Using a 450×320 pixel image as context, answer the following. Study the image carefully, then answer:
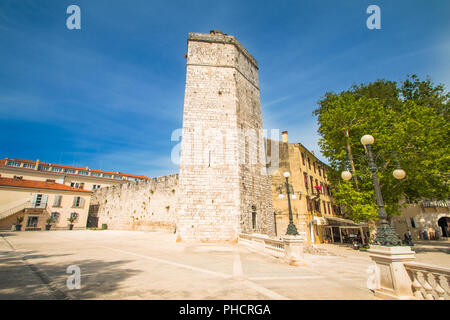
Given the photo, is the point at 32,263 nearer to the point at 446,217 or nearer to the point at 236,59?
the point at 236,59

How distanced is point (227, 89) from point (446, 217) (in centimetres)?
3378

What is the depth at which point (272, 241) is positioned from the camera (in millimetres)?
10094

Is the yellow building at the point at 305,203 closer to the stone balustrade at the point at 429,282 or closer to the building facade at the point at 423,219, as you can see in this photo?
the building facade at the point at 423,219

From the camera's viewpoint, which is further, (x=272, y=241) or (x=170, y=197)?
(x=170, y=197)

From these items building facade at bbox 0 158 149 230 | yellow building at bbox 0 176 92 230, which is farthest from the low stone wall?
yellow building at bbox 0 176 92 230

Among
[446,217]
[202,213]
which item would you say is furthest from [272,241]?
[446,217]

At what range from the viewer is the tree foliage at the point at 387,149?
1389 cm

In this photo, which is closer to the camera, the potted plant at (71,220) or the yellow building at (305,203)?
the yellow building at (305,203)

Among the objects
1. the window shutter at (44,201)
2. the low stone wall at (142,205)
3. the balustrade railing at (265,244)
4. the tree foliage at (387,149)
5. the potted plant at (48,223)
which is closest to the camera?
the balustrade railing at (265,244)

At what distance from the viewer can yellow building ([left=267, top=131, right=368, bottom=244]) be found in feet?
69.3

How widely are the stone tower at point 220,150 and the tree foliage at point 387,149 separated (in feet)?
19.8

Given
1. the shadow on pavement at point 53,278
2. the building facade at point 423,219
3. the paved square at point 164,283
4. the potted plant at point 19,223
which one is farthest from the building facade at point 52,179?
the building facade at point 423,219

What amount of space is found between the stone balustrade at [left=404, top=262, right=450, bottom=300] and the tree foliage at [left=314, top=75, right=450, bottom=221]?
10.2 metres

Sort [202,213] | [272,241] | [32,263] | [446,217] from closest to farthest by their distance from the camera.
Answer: [32,263] → [272,241] → [202,213] → [446,217]
